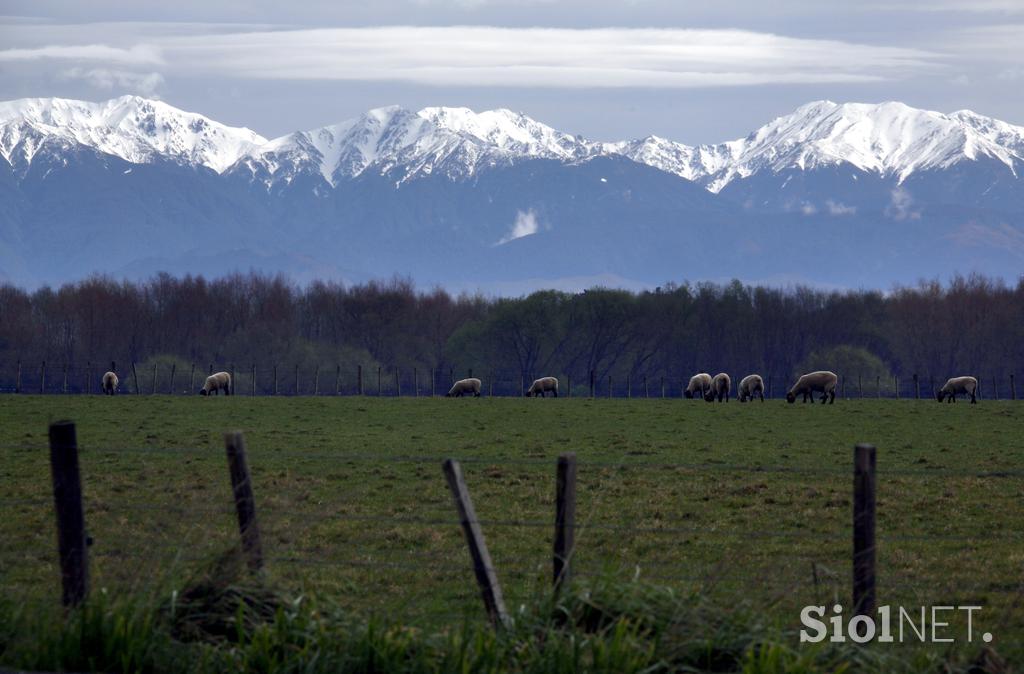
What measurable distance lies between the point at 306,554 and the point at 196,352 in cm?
11813

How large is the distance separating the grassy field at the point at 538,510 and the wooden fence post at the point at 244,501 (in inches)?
8.9

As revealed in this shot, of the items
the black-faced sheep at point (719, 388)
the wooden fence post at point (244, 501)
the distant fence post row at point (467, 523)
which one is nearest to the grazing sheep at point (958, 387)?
the black-faced sheep at point (719, 388)

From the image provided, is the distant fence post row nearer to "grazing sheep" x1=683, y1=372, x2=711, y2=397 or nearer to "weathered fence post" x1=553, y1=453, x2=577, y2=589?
"weathered fence post" x1=553, y1=453, x2=577, y2=589

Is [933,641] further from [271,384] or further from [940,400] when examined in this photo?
[271,384]

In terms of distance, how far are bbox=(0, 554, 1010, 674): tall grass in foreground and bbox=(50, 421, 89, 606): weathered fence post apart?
1.43 feet

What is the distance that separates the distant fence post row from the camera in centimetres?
865

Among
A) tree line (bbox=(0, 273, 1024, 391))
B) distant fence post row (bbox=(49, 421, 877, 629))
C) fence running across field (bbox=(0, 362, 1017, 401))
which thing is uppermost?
tree line (bbox=(0, 273, 1024, 391))

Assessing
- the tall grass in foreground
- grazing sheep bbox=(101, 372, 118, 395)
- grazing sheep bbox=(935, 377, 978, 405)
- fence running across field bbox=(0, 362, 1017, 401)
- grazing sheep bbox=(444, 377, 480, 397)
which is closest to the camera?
the tall grass in foreground

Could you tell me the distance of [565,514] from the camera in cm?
873

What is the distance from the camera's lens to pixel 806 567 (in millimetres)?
12367

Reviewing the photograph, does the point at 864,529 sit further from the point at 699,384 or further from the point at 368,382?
the point at 368,382

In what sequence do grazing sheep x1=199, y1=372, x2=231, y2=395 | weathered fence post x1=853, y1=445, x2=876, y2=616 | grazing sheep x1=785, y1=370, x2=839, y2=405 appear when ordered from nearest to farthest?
weathered fence post x1=853, y1=445, x2=876, y2=616 → grazing sheep x1=785, y1=370, x2=839, y2=405 → grazing sheep x1=199, y1=372, x2=231, y2=395

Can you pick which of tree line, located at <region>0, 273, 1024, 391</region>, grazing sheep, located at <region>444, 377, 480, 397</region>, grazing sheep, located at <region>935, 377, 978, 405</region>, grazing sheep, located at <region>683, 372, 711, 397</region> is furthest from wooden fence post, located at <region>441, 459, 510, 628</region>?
tree line, located at <region>0, 273, 1024, 391</region>

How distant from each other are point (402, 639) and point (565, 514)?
136cm
